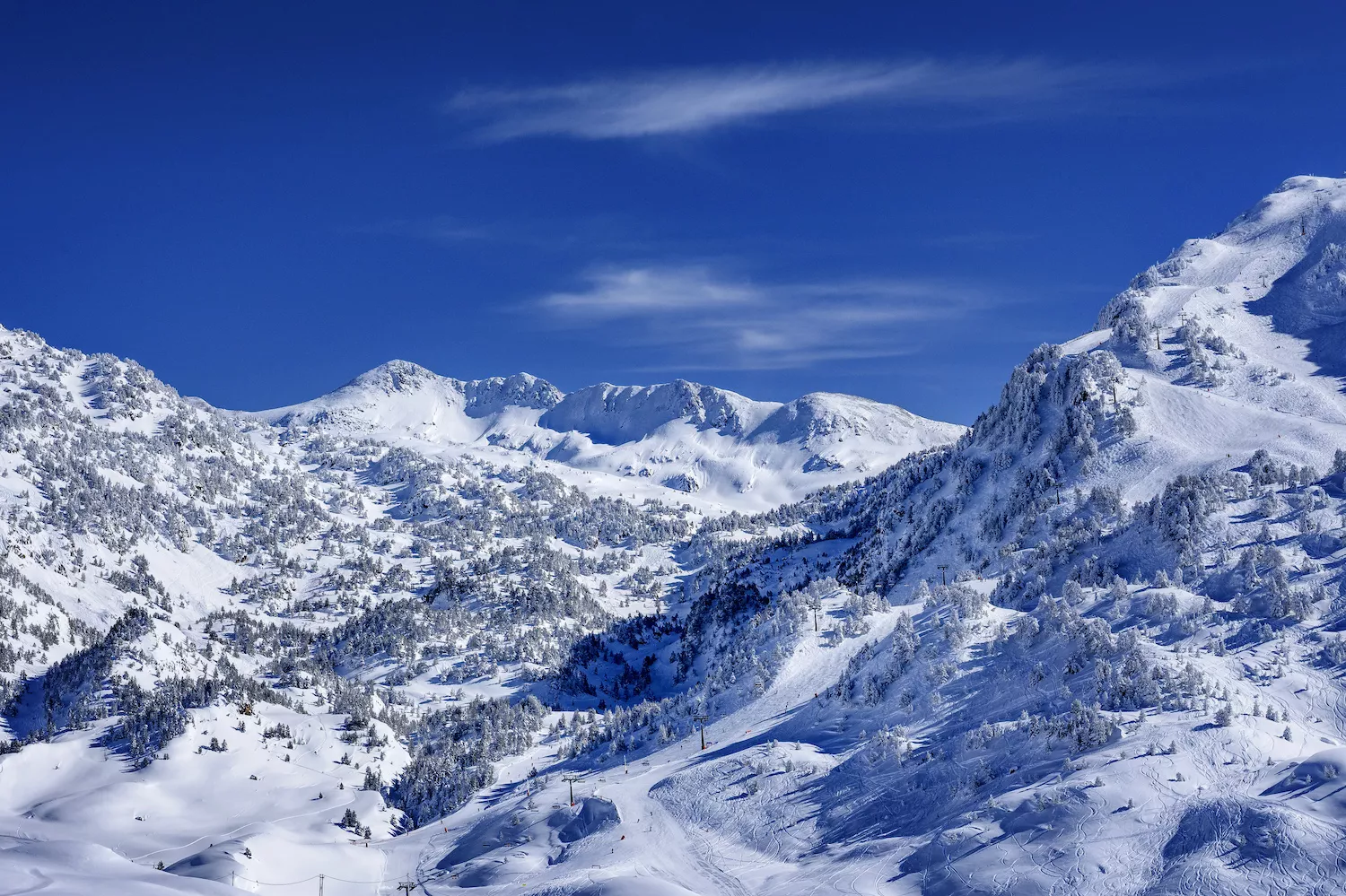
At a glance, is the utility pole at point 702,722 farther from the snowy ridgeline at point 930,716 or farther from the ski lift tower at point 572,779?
the ski lift tower at point 572,779

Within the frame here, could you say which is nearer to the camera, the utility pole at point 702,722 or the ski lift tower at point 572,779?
the ski lift tower at point 572,779

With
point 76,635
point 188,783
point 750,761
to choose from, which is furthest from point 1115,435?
point 76,635

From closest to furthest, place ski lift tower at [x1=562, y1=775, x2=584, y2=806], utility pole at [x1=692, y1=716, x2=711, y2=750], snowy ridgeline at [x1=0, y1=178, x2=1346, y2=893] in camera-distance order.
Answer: snowy ridgeline at [x1=0, y1=178, x2=1346, y2=893] < ski lift tower at [x1=562, y1=775, x2=584, y2=806] < utility pole at [x1=692, y1=716, x2=711, y2=750]

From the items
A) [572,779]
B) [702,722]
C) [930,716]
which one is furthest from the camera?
[702,722]

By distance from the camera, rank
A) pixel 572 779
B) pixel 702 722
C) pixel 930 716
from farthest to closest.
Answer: pixel 702 722, pixel 572 779, pixel 930 716

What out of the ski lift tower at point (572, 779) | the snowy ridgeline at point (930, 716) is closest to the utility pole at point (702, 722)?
the snowy ridgeline at point (930, 716)

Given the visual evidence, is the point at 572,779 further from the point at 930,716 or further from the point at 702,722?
the point at 930,716

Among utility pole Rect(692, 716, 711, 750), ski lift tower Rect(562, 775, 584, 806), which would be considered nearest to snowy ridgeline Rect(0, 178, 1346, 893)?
ski lift tower Rect(562, 775, 584, 806)

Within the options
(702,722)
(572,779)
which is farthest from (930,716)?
(572,779)

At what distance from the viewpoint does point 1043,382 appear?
17312cm

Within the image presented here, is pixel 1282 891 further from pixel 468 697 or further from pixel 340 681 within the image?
pixel 340 681

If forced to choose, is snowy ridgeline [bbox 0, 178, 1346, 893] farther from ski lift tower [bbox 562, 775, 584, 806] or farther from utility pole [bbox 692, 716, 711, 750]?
utility pole [bbox 692, 716, 711, 750]

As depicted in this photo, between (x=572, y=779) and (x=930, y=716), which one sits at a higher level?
(x=572, y=779)

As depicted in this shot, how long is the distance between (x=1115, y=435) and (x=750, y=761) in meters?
84.4
